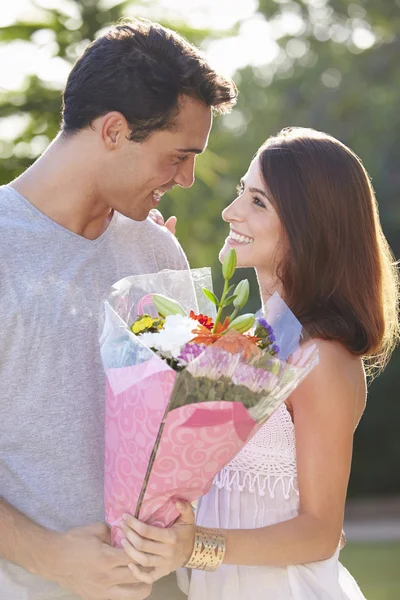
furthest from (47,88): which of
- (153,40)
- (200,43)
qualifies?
(153,40)

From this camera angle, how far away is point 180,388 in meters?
2.18

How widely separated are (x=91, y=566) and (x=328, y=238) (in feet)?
3.89

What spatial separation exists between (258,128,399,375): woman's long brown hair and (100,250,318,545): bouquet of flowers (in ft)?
1.51

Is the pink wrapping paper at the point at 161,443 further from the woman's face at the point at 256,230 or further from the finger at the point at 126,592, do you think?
the woman's face at the point at 256,230

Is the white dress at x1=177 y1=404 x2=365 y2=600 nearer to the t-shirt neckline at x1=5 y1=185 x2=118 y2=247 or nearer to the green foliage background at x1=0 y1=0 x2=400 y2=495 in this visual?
the t-shirt neckline at x1=5 y1=185 x2=118 y2=247

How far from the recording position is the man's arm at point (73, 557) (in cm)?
245

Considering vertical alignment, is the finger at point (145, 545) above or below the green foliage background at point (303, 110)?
above

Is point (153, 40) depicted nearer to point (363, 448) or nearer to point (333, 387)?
point (333, 387)

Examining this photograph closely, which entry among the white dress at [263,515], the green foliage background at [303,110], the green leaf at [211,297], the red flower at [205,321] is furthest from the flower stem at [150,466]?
the green foliage background at [303,110]

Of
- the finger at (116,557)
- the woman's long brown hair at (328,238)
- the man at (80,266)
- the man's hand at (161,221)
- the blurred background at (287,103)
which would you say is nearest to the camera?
the finger at (116,557)

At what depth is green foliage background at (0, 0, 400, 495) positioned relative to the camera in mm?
7473

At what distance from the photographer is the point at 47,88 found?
7.38 meters

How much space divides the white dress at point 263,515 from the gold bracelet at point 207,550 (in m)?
0.29

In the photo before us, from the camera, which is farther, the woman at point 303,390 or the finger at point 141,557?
the woman at point 303,390
